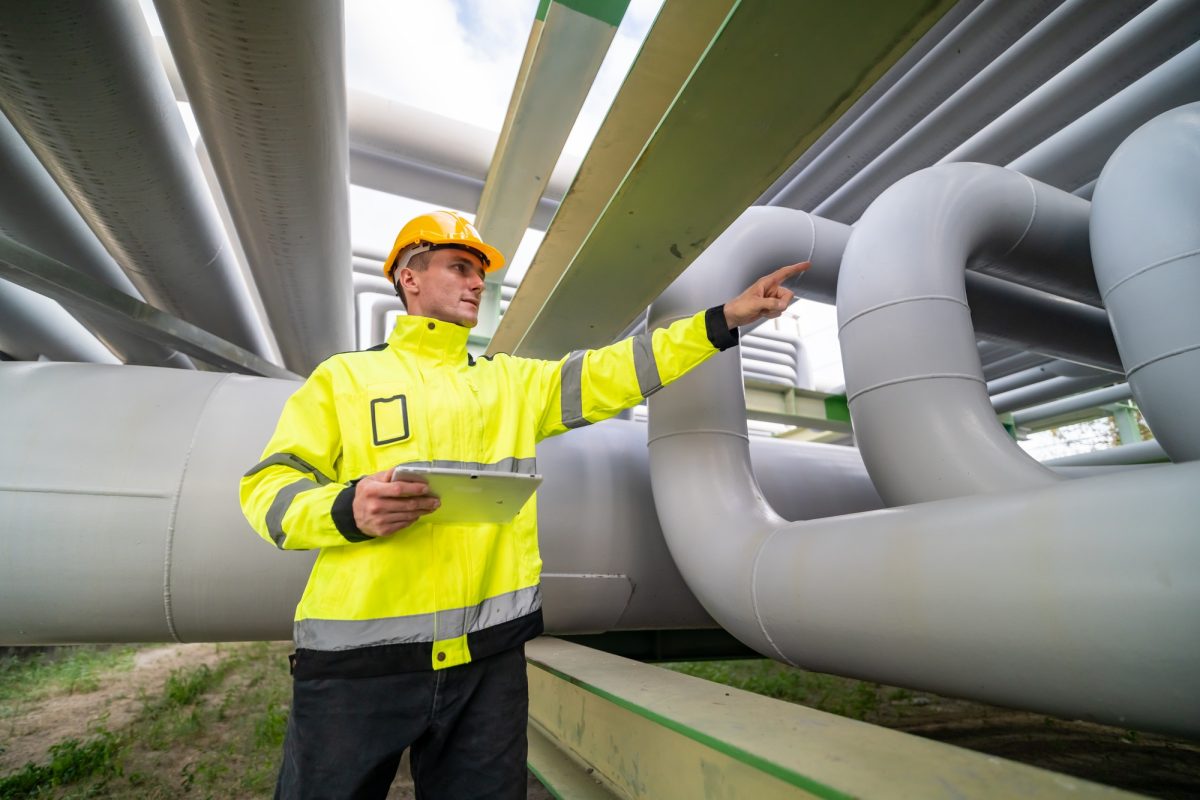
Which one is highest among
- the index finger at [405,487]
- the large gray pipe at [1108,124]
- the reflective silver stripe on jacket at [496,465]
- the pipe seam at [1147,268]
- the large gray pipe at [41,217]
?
the large gray pipe at [1108,124]

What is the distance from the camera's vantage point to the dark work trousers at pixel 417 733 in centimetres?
86

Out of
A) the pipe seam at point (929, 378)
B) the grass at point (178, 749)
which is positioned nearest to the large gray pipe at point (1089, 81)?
the pipe seam at point (929, 378)

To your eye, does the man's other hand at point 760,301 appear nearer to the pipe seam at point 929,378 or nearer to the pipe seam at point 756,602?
the pipe seam at point 929,378

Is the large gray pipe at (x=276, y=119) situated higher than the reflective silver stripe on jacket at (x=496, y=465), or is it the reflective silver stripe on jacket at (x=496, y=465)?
the large gray pipe at (x=276, y=119)

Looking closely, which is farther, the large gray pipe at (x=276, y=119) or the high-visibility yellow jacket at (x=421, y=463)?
the large gray pipe at (x=276, y=119)

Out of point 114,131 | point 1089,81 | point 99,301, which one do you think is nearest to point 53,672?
point 99,301

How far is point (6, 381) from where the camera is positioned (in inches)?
55.0

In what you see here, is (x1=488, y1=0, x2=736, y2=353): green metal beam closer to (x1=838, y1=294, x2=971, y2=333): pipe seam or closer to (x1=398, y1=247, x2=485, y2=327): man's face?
(x1=398, y1=247, x2=485, y2=327): man's face

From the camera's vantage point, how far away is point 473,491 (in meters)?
0.78

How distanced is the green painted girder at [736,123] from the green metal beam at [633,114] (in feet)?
0.60

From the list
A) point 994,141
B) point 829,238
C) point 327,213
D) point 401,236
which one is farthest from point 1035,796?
point 994,141

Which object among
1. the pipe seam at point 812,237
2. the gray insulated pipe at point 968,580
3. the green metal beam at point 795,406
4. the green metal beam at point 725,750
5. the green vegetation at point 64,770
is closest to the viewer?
the green metal beam at point 725,750

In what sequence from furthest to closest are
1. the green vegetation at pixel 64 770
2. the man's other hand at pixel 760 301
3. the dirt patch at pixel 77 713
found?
1. the dirt patch at pixel 77 713
2. the green vegetation at pixel 64 770
3. the man's other hand at pixel 760 301

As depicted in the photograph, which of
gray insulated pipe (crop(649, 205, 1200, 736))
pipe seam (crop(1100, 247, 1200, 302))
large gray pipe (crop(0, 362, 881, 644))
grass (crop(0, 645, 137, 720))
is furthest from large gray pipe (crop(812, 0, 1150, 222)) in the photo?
grass (crop(0, 645, 137, 720))
